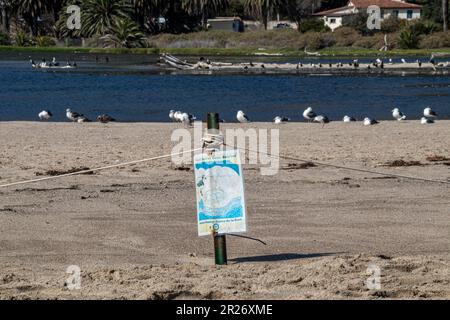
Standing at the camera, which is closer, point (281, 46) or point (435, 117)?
point (435, 117)

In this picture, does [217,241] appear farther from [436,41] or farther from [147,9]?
[147,9]

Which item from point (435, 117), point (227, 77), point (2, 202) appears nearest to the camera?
point (2, 202)

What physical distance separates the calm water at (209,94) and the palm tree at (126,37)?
30149 millimetres

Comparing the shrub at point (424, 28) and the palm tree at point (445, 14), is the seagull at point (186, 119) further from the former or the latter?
the shrub at point (424, 28)

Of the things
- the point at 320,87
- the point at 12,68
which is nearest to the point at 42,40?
the point at 12,68

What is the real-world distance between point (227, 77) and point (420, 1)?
207ft

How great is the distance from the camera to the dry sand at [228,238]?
8.96 meters

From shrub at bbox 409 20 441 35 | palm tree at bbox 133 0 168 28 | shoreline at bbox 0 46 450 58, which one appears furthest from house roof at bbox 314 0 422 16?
palm tree at bbox 133 0 168 28

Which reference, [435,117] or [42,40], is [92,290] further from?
[42,40]

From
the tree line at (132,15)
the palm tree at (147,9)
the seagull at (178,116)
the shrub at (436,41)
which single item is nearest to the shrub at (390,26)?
the tree line at (132,15)

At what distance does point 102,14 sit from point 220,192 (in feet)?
298

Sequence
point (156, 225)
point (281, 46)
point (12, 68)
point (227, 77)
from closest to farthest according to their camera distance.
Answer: point (156, 225)
point (227, 77)
point (12, 68)
point (281, 46)

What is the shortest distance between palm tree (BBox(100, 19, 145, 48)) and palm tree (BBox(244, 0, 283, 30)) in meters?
13.1

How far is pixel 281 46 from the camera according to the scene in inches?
3846
